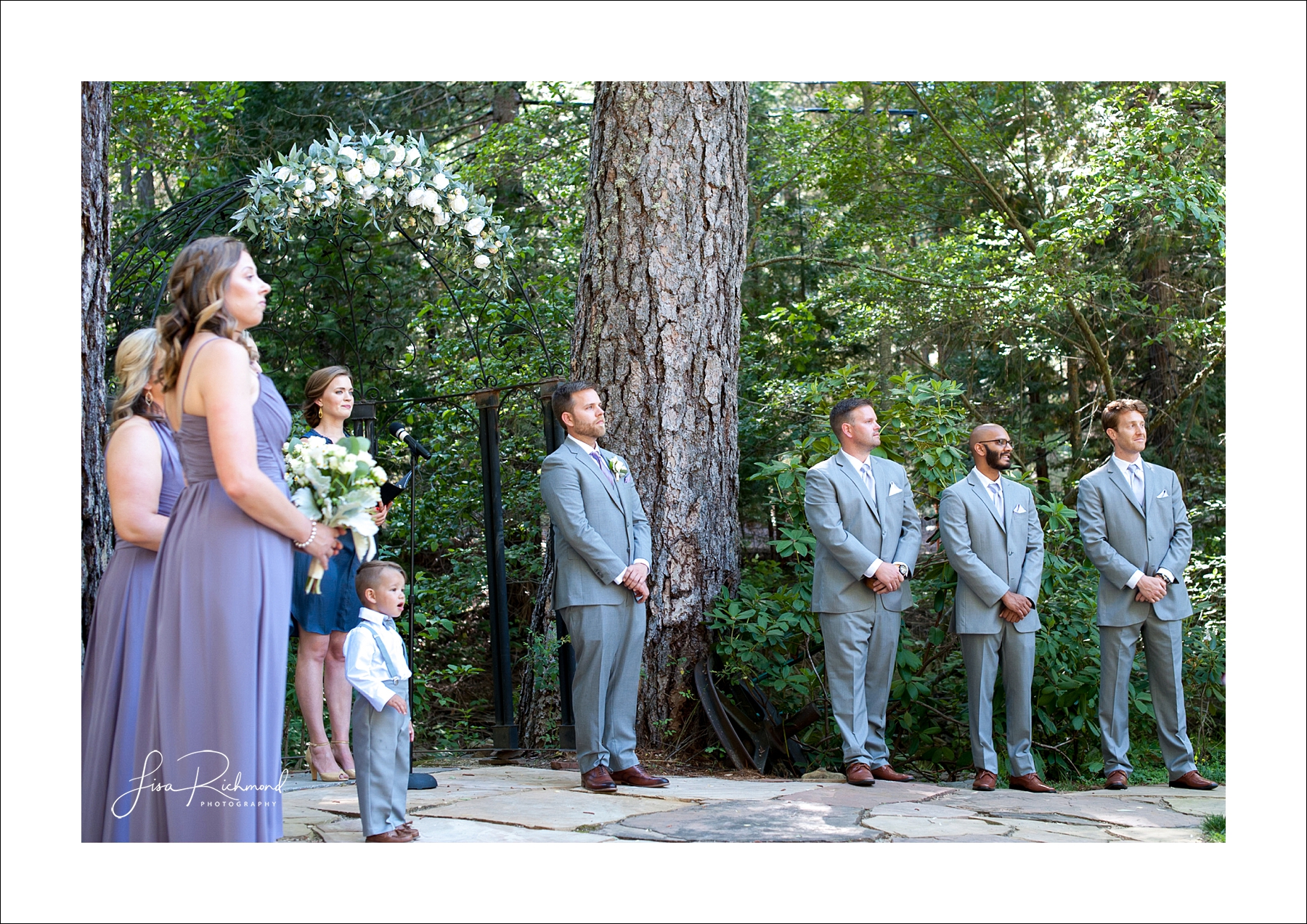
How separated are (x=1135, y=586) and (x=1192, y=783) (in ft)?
2.92

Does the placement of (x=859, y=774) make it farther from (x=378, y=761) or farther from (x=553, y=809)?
(x=378, y=761)

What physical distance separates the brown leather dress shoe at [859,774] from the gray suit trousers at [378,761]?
215cm

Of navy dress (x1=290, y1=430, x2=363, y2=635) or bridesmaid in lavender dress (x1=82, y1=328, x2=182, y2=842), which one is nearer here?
bridesmaid in lavender dress (x1=82, y1=328, x2=182, y2=842)

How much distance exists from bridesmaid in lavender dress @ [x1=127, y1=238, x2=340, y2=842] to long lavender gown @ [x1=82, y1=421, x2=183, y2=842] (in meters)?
0.22

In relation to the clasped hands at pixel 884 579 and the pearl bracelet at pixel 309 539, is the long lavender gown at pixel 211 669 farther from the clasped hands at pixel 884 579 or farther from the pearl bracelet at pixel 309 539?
the clasped hands at pixel 884 579

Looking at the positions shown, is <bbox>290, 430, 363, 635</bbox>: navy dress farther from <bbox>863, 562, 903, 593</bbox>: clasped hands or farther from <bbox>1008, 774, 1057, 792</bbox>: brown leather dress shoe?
<bbox>1008, 774, 1057, 792</bbox>: brown leather dress shoe

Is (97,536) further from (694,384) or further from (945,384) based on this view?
(945,384)

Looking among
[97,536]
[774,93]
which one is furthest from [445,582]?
[774,93]

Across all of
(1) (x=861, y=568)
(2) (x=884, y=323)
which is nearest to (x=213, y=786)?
(1) (x=861, y=568)

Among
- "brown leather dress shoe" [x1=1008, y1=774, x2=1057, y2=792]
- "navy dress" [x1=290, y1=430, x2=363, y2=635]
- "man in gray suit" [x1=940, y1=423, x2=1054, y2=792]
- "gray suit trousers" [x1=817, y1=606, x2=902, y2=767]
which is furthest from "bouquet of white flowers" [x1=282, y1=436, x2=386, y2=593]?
"brown leather dress shoe" [x1=1008, y1=774, x2=1057, y2=792]

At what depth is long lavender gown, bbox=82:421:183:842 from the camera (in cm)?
315

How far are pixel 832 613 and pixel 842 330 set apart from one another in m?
Result: 5.27

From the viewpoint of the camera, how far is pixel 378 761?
3.18 metres

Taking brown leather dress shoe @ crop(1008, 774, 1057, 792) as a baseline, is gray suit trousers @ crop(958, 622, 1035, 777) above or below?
above
